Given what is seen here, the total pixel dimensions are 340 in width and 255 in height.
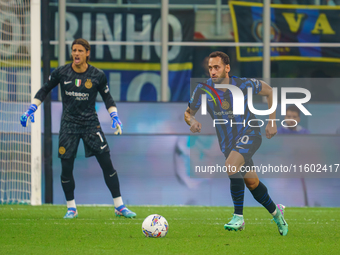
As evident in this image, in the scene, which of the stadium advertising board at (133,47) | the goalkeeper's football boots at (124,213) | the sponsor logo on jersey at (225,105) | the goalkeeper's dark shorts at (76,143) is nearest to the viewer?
the sponsor logo on jersey at (225,105)

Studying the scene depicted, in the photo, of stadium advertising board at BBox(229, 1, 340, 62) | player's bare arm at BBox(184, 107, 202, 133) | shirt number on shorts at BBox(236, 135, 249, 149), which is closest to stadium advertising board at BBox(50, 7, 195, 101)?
stadium advertising board at BBox(229, 1, 340, 62)

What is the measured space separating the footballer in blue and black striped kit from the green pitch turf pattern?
0.86 ft

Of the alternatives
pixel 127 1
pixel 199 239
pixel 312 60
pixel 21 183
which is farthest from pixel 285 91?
pixel 199 239

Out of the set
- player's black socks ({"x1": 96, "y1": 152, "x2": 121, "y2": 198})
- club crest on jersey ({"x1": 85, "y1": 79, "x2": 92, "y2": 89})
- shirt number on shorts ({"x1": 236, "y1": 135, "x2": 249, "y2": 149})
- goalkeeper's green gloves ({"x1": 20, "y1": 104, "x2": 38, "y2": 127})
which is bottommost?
player's black socks ({"x1": 96, "y1": 152, "x2": 121, "y2": 198})

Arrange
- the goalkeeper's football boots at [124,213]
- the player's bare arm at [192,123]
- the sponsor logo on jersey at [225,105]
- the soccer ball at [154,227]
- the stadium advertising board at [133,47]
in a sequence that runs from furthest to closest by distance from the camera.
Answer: the stadium advertising board at [133,47] < the goalkeeper's football boots at [124,213] < the sponsor logo on jersey at [225,105] < the player's bare arm at [192,123] < the soccer ball at [154,227]

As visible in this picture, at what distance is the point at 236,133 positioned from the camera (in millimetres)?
5688

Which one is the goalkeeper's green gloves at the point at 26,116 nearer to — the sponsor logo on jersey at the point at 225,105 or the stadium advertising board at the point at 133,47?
the sponsor logo on jersey at the point at 225,105

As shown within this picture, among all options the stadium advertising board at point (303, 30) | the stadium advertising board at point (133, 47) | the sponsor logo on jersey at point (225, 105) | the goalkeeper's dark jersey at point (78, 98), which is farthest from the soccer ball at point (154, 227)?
the stadium advertising board at point (303, 30)

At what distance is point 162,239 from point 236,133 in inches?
49.5

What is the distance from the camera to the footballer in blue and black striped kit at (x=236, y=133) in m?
5.51

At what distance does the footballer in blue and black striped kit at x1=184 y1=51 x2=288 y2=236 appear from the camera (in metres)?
5.51

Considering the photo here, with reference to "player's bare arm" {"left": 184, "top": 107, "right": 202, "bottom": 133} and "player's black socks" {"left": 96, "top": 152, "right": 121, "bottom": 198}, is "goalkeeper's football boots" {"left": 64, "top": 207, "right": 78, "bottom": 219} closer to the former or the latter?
"player's black socks" {"left": 96, "top": 152, "right": 121, "bottom": 198}

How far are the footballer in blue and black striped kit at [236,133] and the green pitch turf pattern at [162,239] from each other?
261 mm

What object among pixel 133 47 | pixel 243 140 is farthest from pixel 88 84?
pixel 133 47
